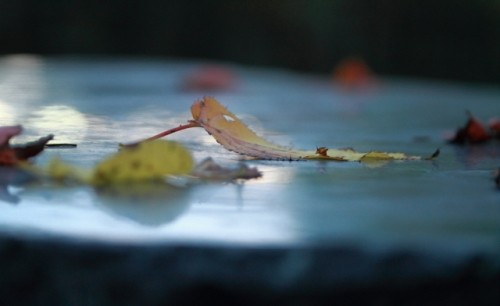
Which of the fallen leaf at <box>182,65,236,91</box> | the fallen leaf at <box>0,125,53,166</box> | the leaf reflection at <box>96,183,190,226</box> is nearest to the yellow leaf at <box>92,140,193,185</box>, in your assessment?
the leaf reflection at <box>96,183,190,226</box>

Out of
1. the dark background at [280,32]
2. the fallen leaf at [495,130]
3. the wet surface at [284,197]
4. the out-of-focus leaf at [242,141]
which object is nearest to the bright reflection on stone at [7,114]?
the wet surface at [284,197]

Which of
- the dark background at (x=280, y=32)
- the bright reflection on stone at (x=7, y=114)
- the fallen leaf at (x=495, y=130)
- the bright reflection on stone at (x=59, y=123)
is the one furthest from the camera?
the dark background at (x=280, y=32)

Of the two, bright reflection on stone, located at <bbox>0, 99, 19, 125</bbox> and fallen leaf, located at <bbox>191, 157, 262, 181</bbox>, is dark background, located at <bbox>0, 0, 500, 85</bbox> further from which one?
fallen leaf, located at <bbox>191, 157, 262, 181</bbox>

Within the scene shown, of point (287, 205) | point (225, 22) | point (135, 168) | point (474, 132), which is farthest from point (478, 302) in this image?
point (225, 22)

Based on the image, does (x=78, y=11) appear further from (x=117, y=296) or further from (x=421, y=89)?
(x=117, y=296)

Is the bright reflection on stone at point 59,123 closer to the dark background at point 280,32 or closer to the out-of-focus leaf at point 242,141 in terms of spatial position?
the out-of-focus leaf at point 242,141

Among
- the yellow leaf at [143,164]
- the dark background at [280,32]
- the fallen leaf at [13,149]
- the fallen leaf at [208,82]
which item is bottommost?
the yellow leaf at [143,164]
